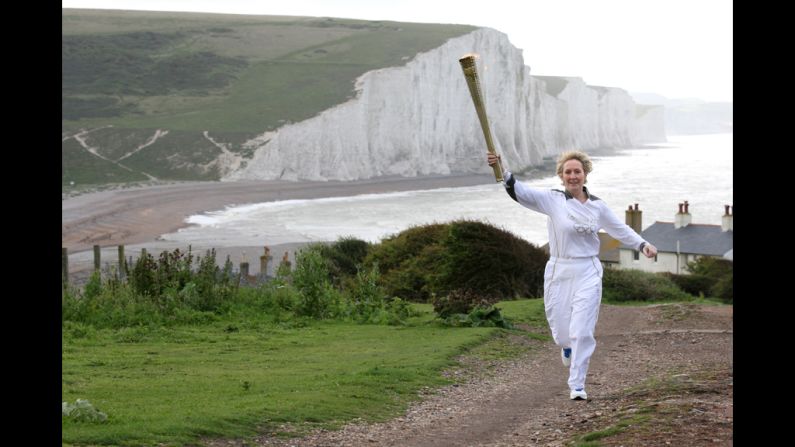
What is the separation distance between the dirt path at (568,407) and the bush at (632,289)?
12.8 m

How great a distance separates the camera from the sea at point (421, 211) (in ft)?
201

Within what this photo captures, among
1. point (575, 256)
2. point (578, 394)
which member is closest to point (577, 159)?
point (575, 256)

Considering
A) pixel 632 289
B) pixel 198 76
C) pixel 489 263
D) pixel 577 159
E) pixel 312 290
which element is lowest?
pixel 632 289

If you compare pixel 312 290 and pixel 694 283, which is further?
pixel 694 283

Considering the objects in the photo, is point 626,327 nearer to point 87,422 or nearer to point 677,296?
point 677,296

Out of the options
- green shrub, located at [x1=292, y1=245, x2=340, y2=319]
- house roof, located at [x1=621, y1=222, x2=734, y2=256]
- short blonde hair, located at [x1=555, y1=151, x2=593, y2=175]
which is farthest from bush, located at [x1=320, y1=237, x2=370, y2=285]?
short blonde hair, located at [x1=555, y1=151, x2=593, y2=175]

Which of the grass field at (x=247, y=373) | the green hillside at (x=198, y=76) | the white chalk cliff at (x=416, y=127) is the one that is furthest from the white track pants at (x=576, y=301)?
the green hillside at (x=198, y=76)

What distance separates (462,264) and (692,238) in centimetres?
2269

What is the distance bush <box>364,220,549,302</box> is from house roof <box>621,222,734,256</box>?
1760cm

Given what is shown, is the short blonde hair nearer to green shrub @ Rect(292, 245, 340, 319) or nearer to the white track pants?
the white track pants

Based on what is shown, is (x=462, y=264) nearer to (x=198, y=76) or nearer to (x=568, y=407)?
(x=568, y=407)

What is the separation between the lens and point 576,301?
9328 millimetres
